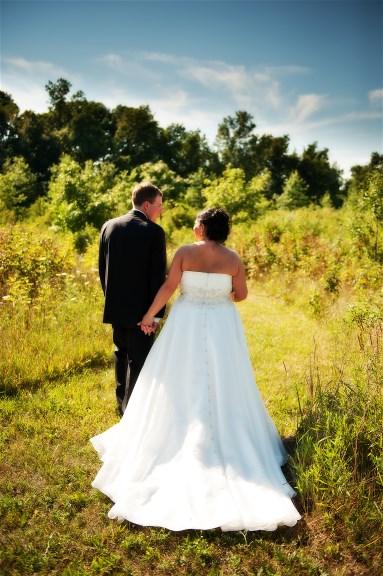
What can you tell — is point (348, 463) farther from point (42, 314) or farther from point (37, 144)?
point (37, 144)

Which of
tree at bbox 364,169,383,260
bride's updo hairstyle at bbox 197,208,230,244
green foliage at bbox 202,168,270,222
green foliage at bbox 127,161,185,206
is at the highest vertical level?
green foliage at bbox 127,161,185,206

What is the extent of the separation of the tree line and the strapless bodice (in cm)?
1362

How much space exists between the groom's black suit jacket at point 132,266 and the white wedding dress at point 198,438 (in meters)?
0.56

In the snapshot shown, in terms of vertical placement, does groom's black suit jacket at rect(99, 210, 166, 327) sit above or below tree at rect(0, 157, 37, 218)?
below

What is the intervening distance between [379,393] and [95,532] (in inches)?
100

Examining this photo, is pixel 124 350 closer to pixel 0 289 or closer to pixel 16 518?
pixel 16 518

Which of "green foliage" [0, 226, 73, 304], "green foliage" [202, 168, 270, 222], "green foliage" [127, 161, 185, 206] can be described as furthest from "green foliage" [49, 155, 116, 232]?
"green foliage" [0, 226, 73, 304]

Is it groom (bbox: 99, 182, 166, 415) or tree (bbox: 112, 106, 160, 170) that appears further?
tree (bbox: 112, 106, 160, 170)

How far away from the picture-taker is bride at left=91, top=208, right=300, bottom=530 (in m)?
2.82

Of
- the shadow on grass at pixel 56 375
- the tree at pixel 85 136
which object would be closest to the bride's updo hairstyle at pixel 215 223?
the shadow on grass at pixel 56 375

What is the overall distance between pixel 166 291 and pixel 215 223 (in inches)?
29.8

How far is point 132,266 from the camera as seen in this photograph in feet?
12.7

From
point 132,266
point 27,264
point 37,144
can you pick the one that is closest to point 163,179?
point 37,144

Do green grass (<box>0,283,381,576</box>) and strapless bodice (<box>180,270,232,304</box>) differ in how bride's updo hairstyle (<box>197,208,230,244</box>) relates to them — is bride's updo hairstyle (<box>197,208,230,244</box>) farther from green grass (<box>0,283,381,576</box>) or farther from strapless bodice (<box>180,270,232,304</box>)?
green grass (<box>0,283,381,576</box>)
